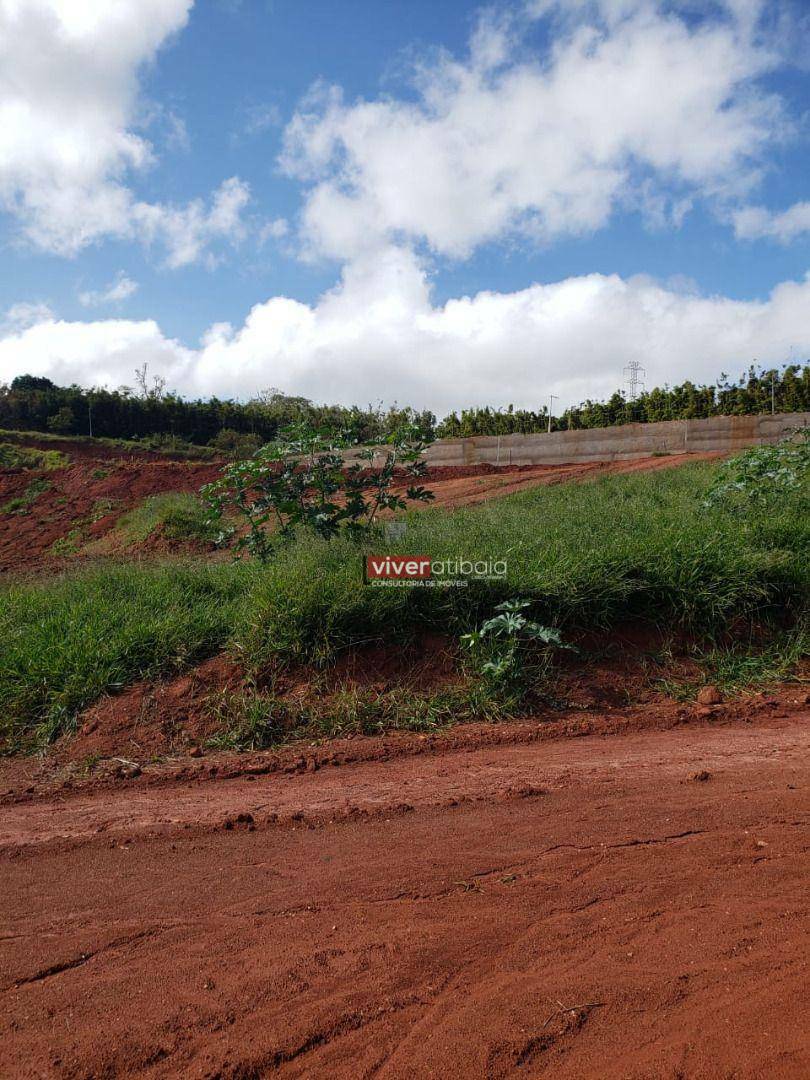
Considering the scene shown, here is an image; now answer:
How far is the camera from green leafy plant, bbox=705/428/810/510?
315 inches

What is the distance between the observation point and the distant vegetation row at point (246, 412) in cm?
2589

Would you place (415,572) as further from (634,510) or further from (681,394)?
(681,394)

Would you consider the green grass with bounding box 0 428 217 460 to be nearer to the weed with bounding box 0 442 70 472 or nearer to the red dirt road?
the weed with bounding box 0 442 70 472

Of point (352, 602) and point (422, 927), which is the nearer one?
point (422, 927)

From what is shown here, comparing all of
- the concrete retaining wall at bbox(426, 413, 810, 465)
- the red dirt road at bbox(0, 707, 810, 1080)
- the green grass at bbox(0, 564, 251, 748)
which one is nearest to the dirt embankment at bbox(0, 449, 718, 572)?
the concrete retaining wall at bbox(426, 413, 810, 465)

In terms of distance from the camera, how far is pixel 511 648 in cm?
506

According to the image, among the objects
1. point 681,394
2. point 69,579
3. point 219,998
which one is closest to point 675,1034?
point 219,998

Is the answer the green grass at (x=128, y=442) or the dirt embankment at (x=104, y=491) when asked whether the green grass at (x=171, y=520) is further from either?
the green grass at (x=128, y=442)

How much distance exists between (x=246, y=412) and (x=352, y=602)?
3318 centimetres

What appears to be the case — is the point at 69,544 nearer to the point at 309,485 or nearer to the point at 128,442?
the point at 309,485

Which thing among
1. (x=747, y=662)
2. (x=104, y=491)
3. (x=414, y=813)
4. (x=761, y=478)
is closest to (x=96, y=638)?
(x=414, y=813)

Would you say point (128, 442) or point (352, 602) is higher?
point (128, 442)

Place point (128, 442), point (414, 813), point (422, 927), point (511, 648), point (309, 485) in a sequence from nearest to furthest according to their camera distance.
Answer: point (422, 927) → point (414, 813) → point (511, 648) → point (309, 485) → point (128, 442)

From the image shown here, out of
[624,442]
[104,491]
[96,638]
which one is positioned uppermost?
[624,442]
